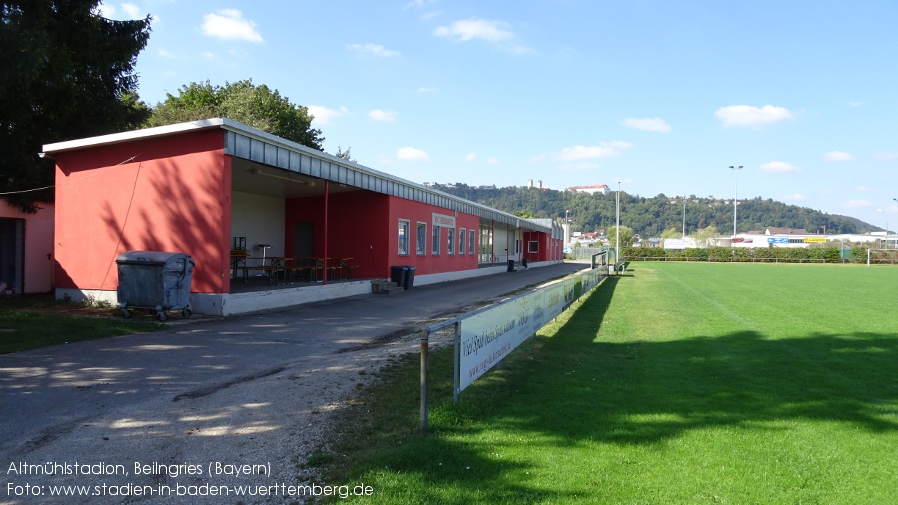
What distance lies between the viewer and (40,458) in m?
4.69

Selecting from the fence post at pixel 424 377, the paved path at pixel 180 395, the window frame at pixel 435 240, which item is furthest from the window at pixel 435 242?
the fence post at pixel 424 377

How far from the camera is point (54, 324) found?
1107 centimetres

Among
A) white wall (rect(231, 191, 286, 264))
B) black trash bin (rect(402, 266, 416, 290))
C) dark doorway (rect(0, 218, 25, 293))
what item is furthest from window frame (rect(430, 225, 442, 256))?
dark doorway (rect(0, 218, 25, 293))

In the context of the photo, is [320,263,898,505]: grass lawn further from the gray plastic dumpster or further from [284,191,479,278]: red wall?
[284,191,479,278]: red wall

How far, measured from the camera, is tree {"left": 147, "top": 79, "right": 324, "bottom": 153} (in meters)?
35.4

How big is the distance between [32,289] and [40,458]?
49.0 feet

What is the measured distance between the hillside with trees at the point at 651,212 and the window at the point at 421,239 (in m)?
146

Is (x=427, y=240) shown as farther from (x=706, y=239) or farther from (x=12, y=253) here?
(x=706, y=239)

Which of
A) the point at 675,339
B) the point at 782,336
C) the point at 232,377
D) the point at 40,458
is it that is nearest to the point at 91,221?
the point at 232,377

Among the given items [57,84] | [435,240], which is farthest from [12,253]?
[435,240]

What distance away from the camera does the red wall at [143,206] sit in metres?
13.4

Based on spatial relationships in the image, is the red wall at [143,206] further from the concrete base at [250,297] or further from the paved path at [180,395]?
the paved path at [180,395]

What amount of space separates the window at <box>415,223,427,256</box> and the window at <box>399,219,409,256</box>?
119 cm

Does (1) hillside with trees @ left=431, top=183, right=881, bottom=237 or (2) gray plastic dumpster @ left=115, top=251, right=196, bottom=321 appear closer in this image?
(2) gray plastic dumpster @ left=115, top=251, right=196, bottom=321
